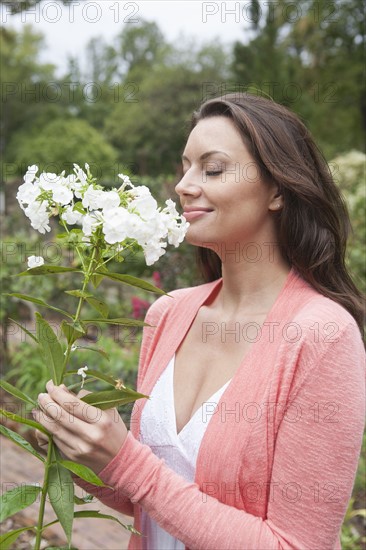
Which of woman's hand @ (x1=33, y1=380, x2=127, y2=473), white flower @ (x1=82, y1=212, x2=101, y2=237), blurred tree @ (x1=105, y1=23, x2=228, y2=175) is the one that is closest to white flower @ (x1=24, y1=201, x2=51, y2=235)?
white flower @ (x1=82, y1=212, x2=101, y2=237)

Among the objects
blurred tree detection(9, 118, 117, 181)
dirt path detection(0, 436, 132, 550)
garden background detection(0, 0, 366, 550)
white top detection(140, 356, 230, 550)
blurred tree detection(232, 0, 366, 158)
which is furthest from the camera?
blurred tree detection(9, 118, 117, 181)

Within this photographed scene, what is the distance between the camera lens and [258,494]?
1.33m

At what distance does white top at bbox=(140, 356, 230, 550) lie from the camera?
4.67 feet

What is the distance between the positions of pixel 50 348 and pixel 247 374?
432 mm

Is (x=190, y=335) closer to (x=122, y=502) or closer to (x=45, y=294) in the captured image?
(x=122, y=502)

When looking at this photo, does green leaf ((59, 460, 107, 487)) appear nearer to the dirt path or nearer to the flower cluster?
the flower cluster

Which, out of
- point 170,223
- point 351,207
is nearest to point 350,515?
point 170,223

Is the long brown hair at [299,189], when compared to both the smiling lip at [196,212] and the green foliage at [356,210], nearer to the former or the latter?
the smiling lip at [196,212]

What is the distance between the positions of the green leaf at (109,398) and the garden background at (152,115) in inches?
41.2

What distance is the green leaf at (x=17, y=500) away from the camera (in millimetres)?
1186

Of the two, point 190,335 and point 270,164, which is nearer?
point 270,164

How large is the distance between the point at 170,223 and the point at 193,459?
55cm

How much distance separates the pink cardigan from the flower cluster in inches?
14.7

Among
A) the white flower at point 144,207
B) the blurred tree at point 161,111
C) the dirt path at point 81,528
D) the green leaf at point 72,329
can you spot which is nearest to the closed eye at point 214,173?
the white flower at point 144,207
